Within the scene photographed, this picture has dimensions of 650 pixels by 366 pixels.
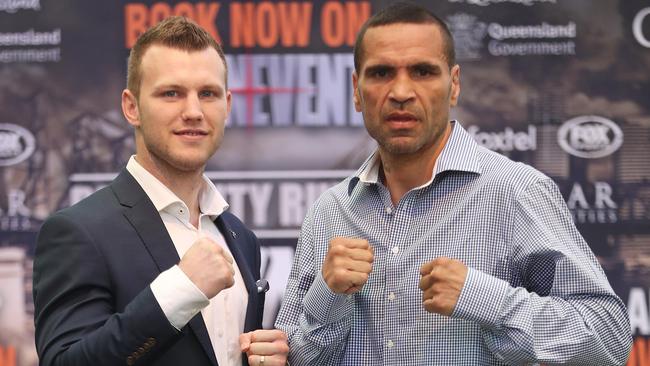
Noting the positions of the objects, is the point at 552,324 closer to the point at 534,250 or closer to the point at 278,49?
the point at 534,250

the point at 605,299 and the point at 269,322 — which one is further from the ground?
the point at 605,299

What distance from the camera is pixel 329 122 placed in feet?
14.4

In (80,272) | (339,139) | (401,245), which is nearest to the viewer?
(80,272)

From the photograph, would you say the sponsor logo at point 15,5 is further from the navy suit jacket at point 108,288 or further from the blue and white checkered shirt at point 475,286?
the blue and white checkered shirt at point 475,286

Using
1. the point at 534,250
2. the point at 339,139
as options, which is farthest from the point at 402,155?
the point at 339,139

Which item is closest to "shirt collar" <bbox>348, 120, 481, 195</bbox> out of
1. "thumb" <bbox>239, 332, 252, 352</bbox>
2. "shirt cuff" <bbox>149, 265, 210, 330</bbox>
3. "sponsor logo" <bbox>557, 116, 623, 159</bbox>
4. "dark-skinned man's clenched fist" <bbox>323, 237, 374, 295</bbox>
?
"dark-skinned man's clenched fist" <bbox>323, 237, 374, 295</bbox>

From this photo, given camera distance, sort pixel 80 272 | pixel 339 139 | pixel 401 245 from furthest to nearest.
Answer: pixel 339 139 < pixel 401 245 < pixel 80 272

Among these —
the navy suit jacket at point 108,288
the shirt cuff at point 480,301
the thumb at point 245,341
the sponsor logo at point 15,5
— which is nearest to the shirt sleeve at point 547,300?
the shirt cuff at point 480,301

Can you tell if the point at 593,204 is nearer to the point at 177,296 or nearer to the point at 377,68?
the point at 377,68

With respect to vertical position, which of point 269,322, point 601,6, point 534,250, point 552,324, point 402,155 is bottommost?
point 269,322

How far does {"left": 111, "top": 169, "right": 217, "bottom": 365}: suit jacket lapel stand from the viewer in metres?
2.38

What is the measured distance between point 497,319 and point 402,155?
19.3 inches

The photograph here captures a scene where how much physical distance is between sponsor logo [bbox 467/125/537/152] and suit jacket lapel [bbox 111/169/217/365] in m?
2.17

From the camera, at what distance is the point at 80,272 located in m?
2.25
